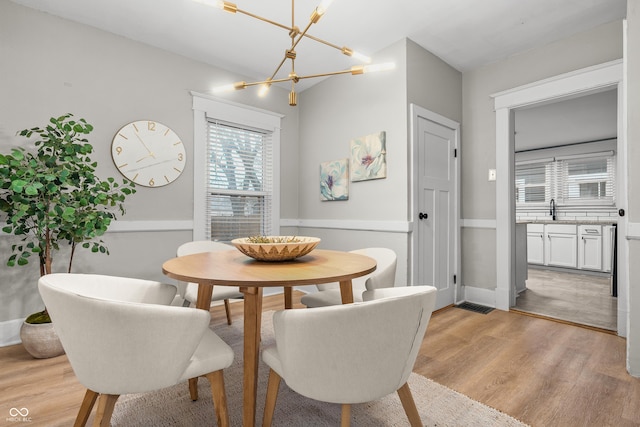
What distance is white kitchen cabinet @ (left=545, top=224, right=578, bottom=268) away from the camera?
511 cm

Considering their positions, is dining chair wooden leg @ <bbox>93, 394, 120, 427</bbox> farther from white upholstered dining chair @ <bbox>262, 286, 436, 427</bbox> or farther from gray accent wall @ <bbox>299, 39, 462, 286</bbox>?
gray accent wall @ <bbox>299, 39, 462, 286</bbox>

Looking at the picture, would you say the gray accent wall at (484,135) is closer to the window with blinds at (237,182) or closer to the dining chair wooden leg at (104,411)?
the window with blinds at (237,182)

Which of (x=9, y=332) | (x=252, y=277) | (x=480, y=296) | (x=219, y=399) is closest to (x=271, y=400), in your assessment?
(x=219, y=399)

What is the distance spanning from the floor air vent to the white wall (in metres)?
2.94

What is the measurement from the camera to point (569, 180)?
5656 millimetres

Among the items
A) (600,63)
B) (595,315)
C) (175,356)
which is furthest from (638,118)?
(175,356)

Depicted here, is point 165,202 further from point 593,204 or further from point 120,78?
point 593,204

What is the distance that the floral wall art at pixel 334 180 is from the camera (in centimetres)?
338

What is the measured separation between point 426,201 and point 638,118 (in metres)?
1.52

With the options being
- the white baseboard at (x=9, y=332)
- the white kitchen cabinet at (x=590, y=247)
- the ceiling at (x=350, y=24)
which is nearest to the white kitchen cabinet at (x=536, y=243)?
the white kitchen cabinet at (x=590, y=247)

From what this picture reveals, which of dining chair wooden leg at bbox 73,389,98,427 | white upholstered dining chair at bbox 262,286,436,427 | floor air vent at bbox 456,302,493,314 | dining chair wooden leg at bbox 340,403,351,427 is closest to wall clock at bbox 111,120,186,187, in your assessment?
dining chair wooden leg at bbox 73,389,98,427

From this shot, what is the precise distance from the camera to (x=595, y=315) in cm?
293

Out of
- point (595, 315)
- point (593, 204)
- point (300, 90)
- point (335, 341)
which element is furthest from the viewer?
point (593, 204)

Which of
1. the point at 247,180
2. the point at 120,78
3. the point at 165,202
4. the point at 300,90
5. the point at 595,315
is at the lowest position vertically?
the point at 595,315
